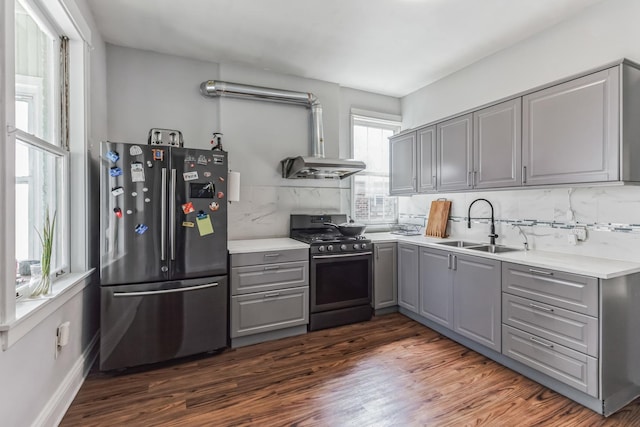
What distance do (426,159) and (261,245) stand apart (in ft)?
6.78

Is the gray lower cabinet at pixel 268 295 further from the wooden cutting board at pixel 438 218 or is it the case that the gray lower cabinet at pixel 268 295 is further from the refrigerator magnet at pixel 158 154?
the wooden cutting board at pixel 438 218

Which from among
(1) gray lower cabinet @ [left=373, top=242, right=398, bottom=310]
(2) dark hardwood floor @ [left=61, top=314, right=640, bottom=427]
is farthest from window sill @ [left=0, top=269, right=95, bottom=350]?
(1) gray lower cabinet @ [left=373, top=242, right=398, bottom=310]

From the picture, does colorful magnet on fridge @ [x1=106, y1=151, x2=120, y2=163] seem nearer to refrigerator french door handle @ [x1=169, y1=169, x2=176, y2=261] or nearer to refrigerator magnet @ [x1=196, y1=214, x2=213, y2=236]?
refrigerator french door handle @ [x1=169, y1=169, x2=176, y2=261]

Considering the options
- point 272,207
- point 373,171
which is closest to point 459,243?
point 373,171

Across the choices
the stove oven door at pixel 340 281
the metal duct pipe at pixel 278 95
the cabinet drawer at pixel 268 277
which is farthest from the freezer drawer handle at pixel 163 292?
the metal duct pipe at pixel 278 95

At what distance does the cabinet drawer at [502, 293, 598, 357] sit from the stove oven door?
134cm

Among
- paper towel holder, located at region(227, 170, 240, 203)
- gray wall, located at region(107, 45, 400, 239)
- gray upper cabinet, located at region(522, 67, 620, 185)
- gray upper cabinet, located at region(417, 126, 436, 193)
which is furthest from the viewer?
gray upper cabinet, located at region(417, 126, 436, 193)

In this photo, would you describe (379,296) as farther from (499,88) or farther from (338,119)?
(499,88)

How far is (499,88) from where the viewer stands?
3127 millimetres

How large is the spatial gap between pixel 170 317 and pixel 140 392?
20.8 inches

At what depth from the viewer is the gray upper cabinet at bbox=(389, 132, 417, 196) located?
374cm

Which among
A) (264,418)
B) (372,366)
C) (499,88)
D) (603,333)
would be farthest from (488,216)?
(264,418)

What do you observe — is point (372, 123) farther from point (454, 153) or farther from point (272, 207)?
point (272, 207)

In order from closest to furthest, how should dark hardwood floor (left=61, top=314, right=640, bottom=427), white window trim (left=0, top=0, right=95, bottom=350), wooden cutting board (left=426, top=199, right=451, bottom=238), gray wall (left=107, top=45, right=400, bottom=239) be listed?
white window trim (left=0, top=0, right=95, bottom=350) → dark hardwood floor (left=61, top=314, right=640, bottom=427) → gray wall (left=107, top=45, right=400, bottom=239) → wooden cutting board (left=426, top=199, right=451, bottom=238)
